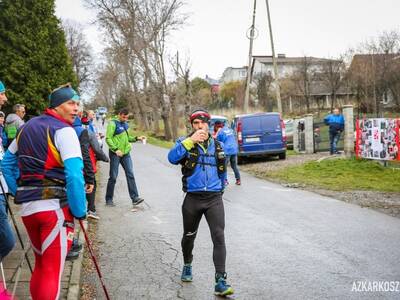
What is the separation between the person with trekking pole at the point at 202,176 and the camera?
527 cm

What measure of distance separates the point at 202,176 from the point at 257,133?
49.2 feet

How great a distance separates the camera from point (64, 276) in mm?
5633

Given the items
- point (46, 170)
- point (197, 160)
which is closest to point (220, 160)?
point (197, 160)

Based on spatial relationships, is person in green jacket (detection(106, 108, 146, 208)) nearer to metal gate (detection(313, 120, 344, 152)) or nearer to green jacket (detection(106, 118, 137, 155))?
green jacket (detection(106, 118, 137, 155))

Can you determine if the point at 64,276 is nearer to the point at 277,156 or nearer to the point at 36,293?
the point at 36,293

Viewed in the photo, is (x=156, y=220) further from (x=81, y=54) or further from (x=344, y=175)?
(x=81, y=54)

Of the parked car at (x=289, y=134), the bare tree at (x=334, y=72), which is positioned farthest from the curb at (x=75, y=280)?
the bare tree at (x=334, y=72)

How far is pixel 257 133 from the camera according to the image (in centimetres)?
2014

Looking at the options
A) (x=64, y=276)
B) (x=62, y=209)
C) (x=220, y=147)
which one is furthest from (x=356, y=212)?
(x=62, y=209)

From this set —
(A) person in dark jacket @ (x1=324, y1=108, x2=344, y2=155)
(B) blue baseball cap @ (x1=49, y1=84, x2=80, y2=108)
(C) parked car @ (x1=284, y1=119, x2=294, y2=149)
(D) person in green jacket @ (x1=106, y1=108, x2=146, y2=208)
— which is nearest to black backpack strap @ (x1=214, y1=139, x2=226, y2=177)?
(B) blue baseball cap @ (x1=49, y1=84, x2=80, y2=108)

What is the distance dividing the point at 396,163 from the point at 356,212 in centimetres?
744

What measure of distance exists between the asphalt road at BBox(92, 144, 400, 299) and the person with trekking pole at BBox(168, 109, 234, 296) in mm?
719

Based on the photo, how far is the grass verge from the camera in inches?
529

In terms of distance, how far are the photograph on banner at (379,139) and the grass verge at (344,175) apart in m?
0.35
